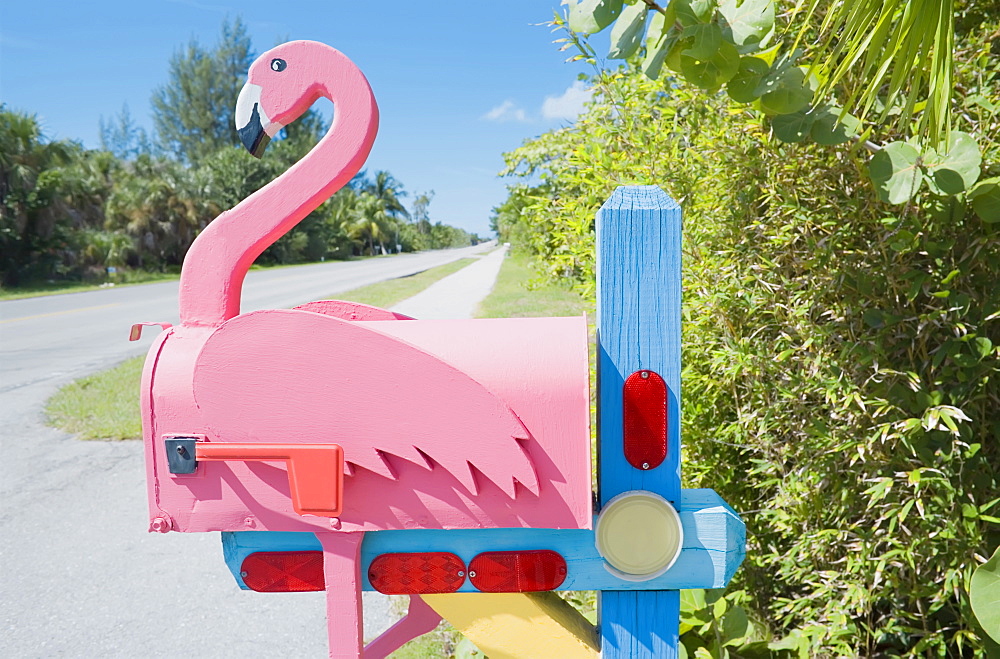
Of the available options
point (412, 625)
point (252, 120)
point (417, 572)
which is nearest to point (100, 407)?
point (412, 625)

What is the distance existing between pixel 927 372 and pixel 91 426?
18.3 feet

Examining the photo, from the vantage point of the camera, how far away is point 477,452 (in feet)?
3.37

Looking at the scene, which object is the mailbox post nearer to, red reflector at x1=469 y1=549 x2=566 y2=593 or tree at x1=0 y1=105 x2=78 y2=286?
red reflector at x1=469 y1=549 x2=566 y2=593

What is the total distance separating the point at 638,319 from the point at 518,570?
47cm

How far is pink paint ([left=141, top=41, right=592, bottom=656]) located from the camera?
1.03 meters

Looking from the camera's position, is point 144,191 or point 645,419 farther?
point 144,191

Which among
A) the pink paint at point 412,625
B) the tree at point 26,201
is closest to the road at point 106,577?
the pink paint at point 412,625

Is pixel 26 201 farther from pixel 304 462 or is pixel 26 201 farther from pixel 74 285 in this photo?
pixel 304 462

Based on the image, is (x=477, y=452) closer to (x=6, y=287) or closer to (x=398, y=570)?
(x=398, y=570)

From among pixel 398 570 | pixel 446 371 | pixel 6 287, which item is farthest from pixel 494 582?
pixel 6 287

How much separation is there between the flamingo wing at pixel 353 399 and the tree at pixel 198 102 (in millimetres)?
48854

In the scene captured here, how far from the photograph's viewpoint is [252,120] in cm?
122

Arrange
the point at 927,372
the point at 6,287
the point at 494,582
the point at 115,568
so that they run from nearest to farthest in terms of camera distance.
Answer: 1. the point at 494,582
2. the point at 927,372
3. the point at 115,568
4. the point at 6,287

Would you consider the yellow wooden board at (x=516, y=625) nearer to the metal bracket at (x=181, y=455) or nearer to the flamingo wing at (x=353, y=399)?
the flamingo wing at (x=353, y=399)
